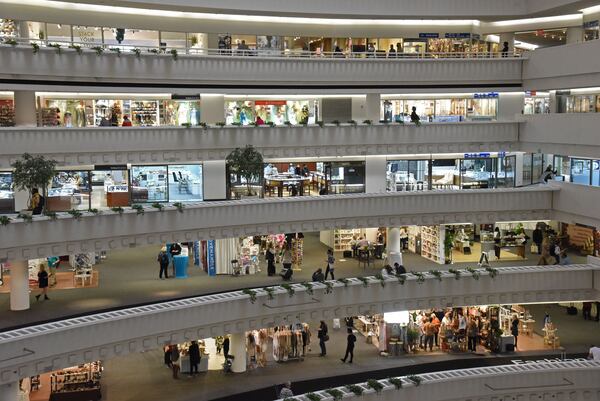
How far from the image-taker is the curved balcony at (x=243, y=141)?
100ft

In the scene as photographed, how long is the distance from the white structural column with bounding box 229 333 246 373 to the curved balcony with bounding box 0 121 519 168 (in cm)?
913

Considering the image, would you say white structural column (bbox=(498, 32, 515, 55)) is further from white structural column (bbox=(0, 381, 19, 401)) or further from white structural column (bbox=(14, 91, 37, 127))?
white structural column (bbox=(0, 381, 19, 401))

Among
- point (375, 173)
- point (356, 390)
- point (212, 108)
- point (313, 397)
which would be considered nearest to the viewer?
point (313, 397)

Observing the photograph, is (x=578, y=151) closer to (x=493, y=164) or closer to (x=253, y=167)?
(x=493, y=164)

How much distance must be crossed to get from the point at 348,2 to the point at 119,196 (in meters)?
15.3

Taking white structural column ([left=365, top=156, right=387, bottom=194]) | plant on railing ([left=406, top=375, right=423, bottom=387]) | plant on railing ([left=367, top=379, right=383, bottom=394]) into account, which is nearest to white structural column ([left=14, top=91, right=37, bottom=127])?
white structural column ([left=365, top=156, right=387, bottom=194])

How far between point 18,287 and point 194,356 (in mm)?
7030

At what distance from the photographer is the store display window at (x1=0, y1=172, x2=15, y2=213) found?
3300cm

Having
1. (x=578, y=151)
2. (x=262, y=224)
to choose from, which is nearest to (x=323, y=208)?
(x=262, y=224)

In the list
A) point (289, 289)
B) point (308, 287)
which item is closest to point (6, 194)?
point (289, 289)

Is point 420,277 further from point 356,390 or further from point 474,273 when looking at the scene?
point 356,390

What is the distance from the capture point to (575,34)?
132 feet

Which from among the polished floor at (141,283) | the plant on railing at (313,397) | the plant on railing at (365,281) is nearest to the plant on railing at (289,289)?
the polished floor at (141,283)

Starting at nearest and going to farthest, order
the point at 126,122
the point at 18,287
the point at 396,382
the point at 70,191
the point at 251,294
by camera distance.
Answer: the point at 396,382 → the point at 18,287 → the point at 251,294 → the point at 70,191 → the point at 126,122
